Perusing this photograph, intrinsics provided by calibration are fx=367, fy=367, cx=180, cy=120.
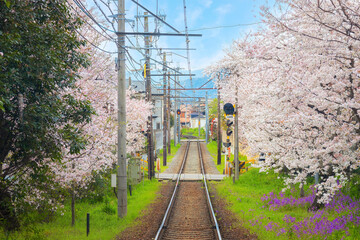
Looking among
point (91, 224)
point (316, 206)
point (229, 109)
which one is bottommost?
point (91, 224)

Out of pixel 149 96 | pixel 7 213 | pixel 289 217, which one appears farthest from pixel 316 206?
pixel 149 96

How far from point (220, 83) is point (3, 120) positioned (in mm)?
18051

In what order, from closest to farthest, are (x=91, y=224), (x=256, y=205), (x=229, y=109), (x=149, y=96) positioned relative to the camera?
(x=91, y=224), (x=256, y=205), (x=229, y=109), (x=149, y=96)

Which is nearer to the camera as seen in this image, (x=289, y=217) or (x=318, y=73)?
(x=318, y=73)

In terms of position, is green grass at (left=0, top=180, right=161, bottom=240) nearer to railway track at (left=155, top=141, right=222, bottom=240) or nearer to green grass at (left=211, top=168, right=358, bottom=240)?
railway track at (left=155, top=141, right=222, bottom=240)

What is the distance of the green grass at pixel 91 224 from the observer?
34.6 ft

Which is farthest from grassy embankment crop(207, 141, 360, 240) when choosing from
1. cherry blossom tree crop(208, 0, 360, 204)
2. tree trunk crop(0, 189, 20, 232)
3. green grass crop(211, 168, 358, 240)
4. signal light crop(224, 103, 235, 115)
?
tree trunk crop(0, 189, 20, 232)

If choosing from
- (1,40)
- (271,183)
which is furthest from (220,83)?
(1,40)

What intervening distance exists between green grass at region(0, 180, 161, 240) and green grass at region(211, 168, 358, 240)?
404 cm

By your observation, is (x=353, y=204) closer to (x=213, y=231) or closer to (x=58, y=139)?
(x=213, y=231)

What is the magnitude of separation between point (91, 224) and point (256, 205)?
685cm

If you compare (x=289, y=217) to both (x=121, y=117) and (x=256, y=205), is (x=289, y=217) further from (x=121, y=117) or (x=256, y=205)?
(x=121, y=117)

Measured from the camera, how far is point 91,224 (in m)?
13.0

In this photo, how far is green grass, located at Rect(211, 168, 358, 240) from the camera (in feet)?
36.5
